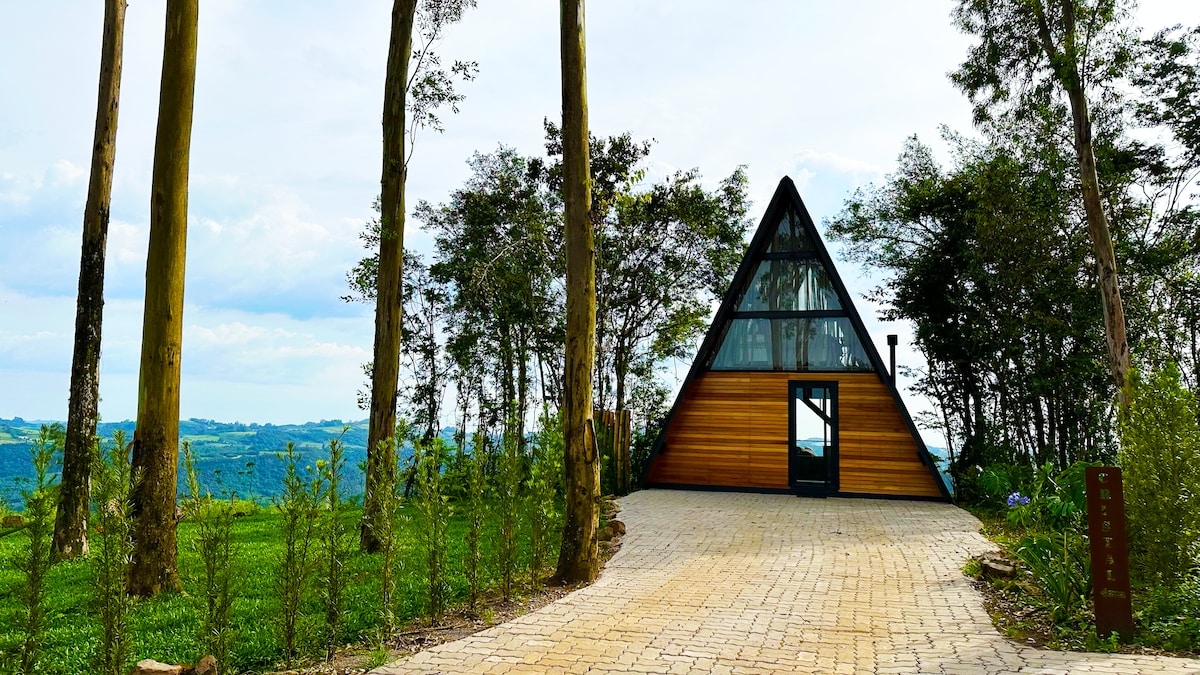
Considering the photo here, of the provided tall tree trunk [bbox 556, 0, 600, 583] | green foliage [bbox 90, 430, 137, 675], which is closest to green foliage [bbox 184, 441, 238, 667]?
green foliage [bbox 90, 430, 137, 675]

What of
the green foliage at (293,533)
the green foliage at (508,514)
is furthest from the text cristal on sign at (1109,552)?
the green foliage at (293,533)

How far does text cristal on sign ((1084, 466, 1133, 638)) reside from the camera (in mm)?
4227

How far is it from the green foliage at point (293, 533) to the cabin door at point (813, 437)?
389 inches

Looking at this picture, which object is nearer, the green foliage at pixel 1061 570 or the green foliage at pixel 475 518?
the green foliage at pixel 1061 570

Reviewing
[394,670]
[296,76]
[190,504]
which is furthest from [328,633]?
[296,76]

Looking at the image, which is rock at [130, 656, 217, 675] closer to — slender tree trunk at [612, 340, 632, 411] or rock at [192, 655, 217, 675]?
rock at [192, 655, 217, 675]

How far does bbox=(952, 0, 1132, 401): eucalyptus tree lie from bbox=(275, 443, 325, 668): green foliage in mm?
9494

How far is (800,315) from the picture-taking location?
12414mm

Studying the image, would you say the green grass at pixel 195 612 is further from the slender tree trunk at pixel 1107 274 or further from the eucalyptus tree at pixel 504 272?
the slender tree trunk at pixel 1107 274


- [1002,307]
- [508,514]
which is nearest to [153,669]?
[508,514]

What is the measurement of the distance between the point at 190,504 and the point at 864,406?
1058cm

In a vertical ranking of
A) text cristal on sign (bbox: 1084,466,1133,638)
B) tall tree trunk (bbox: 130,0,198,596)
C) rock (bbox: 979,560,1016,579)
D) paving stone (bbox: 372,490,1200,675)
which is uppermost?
tall tree trunk (bbox: 130,0,198,596)

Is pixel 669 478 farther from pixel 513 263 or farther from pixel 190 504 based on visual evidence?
pixel 190 504

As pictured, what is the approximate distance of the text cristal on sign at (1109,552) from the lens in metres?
4.23
